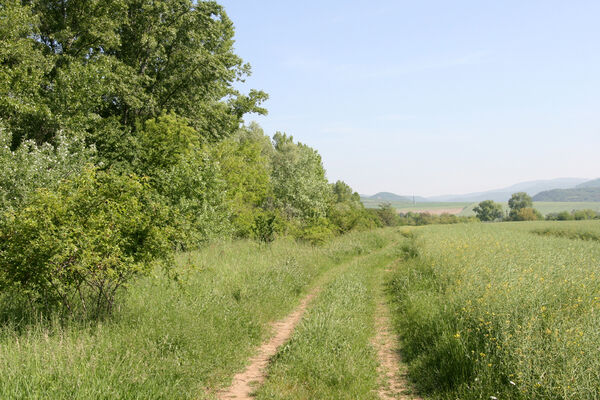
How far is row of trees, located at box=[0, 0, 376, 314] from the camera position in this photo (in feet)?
21.7

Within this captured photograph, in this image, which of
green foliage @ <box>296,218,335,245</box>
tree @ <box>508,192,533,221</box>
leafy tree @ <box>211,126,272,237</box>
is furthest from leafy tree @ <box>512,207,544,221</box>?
leafy tree @ <box>211,126,272,237</box>

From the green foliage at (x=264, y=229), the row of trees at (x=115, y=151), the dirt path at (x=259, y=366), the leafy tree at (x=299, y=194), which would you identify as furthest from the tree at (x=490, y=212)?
the dirt path at (x=259, y=366)

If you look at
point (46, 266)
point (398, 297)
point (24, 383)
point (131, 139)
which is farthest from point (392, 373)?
point (131, 139)

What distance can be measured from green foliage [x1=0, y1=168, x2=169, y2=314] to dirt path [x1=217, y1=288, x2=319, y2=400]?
287 cm

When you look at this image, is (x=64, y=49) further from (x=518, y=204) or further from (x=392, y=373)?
(x=518, y=204)

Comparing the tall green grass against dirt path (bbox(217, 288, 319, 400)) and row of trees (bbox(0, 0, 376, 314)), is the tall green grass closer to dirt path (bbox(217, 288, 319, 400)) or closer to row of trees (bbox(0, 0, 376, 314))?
dirt path (bbox(217, 288, 319, 400))

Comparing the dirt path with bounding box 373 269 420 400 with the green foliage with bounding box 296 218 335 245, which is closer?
the dirt path with bounding box 373 269 420 400

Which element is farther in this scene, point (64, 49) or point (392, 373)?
point (64, 49)

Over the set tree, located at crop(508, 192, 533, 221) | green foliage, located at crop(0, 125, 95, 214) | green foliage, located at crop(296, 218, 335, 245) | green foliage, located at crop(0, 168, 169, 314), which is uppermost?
green foliage, located at crop(0, 125, 95, 214)

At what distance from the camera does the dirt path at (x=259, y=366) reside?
621 centimetres

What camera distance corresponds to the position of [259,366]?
7.39 metres

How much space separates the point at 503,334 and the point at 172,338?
5956mm

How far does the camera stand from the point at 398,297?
39.9 ft

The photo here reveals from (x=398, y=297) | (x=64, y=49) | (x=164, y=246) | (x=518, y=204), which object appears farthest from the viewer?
(x=518, y=204)
